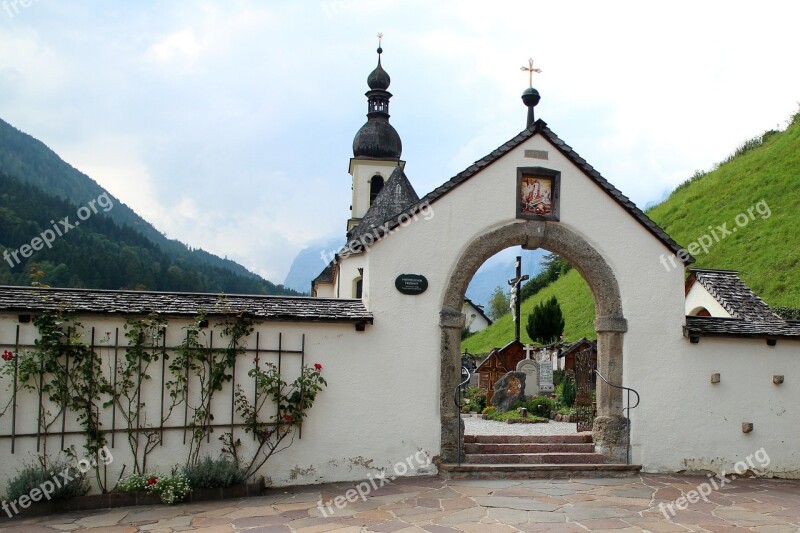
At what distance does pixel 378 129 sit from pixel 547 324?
1116 cm

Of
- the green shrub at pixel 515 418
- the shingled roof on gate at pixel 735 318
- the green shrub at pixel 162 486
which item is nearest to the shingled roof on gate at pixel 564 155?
the shingled roof on gate at pixel 735 318

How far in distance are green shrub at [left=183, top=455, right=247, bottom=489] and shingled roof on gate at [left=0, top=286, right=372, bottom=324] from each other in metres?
2.05

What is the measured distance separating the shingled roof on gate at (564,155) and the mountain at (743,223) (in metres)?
13.6

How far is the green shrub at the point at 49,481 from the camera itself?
8625 mm

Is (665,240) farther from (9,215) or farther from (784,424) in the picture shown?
(9,215)

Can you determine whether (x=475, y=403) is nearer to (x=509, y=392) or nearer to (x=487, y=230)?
(x=509, y=392)

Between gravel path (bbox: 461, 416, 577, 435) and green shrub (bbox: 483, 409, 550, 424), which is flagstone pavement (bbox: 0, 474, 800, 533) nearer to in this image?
gravel path (bbox: 461, 416, 577, 435)

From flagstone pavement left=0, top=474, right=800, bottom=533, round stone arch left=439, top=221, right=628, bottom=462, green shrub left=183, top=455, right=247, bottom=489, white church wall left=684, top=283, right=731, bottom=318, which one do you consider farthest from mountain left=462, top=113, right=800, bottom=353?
green shrub left=183, top=455, right=247, bottom=489

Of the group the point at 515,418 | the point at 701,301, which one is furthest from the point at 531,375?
the point at 701,301

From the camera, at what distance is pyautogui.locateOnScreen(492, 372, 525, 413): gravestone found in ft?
60.7

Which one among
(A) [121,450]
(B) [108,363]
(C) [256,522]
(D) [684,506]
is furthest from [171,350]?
(D) [684,506]

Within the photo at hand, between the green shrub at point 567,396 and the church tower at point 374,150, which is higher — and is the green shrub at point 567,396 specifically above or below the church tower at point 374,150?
below

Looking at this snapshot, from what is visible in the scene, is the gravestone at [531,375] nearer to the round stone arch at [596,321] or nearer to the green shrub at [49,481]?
the round stone arch at [596,321]

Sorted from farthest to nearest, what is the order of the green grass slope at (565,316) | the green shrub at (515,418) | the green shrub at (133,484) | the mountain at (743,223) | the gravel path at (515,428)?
the green grass slope at (565,316) → the mountain at (743,223) → the green shrub at (515,418) → the gravel path at (515,428) → the green shrub at (133,484)
